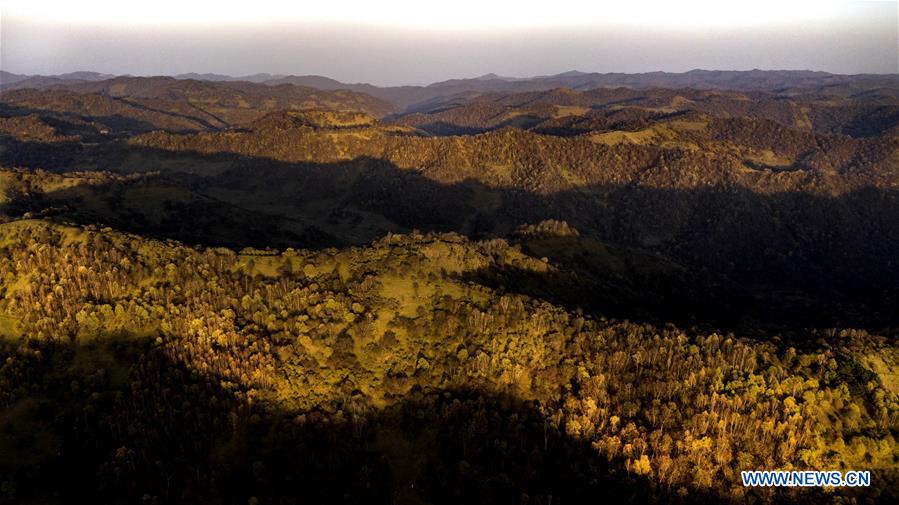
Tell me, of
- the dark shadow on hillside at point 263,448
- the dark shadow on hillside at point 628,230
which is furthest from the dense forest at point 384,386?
the dark shadow on hillside at point 628,230

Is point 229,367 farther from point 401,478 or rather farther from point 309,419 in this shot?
point 401,478

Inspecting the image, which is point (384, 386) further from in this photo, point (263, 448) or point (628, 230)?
point (628, 230)

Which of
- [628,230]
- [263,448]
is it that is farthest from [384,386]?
[628,230]

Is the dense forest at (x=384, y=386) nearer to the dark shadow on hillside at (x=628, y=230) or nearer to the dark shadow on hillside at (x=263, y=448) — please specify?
the dark shadow on hillside at (x=263, y=448)

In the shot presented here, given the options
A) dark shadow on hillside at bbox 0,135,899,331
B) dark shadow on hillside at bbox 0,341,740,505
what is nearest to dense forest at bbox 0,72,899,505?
dark shadow on hillside at bbox 0,341,740,505

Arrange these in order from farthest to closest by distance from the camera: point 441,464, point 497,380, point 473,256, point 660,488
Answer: point 473,256 → point 497,380 → point 441,464 → point 660,488

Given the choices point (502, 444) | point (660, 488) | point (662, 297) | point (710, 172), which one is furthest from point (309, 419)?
point (710, 172)
